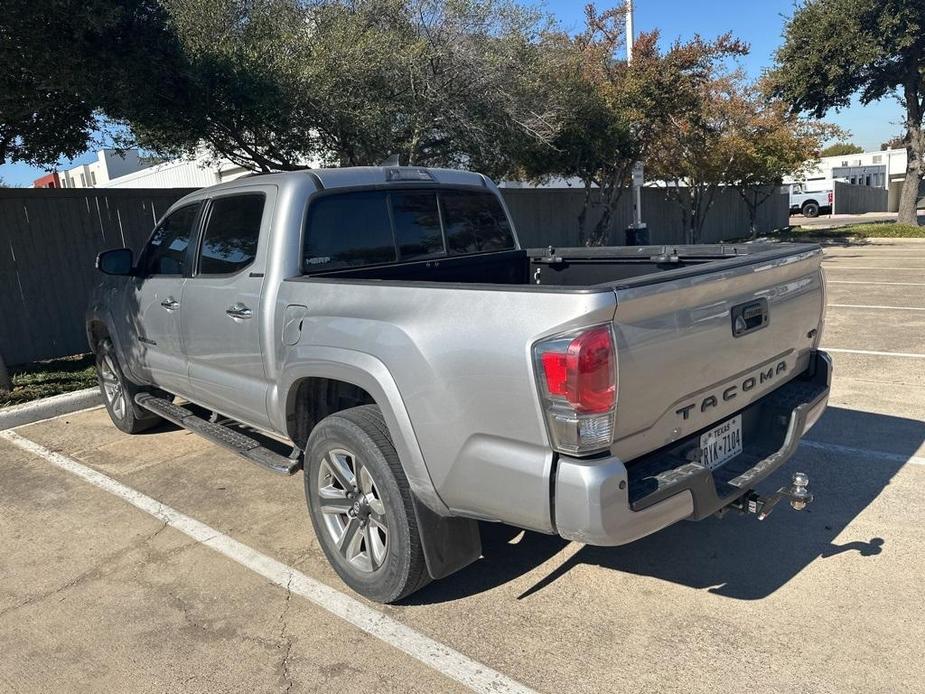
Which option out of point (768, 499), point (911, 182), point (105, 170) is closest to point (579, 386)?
point (768, 499)

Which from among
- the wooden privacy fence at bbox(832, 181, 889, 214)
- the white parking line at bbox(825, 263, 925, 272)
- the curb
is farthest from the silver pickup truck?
the wooden privacy fence at bbox(832, 181, 889, 214)

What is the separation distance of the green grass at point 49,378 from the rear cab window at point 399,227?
193 inches

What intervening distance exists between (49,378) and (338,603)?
20.7 feet

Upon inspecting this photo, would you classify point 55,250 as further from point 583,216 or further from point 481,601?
point 583,216

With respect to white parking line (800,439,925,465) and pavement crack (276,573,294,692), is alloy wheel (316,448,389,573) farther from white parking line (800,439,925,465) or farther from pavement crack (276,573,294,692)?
white parking line (800,439,925,465)

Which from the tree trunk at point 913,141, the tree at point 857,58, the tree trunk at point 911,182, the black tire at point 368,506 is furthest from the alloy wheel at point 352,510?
the tree trunk at point 911,182

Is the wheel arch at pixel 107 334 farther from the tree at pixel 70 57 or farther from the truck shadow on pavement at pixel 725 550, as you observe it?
the truck shadow on pavement at pixel 725 550

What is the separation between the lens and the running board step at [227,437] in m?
3.84

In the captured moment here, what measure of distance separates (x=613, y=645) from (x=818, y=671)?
0.77 meters

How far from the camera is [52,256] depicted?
908 centimetres

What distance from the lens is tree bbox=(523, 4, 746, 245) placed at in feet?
43.9

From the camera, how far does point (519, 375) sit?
2498 mm

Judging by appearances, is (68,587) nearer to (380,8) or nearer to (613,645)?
(613,645)

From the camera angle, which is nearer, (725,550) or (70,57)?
(725,550)
